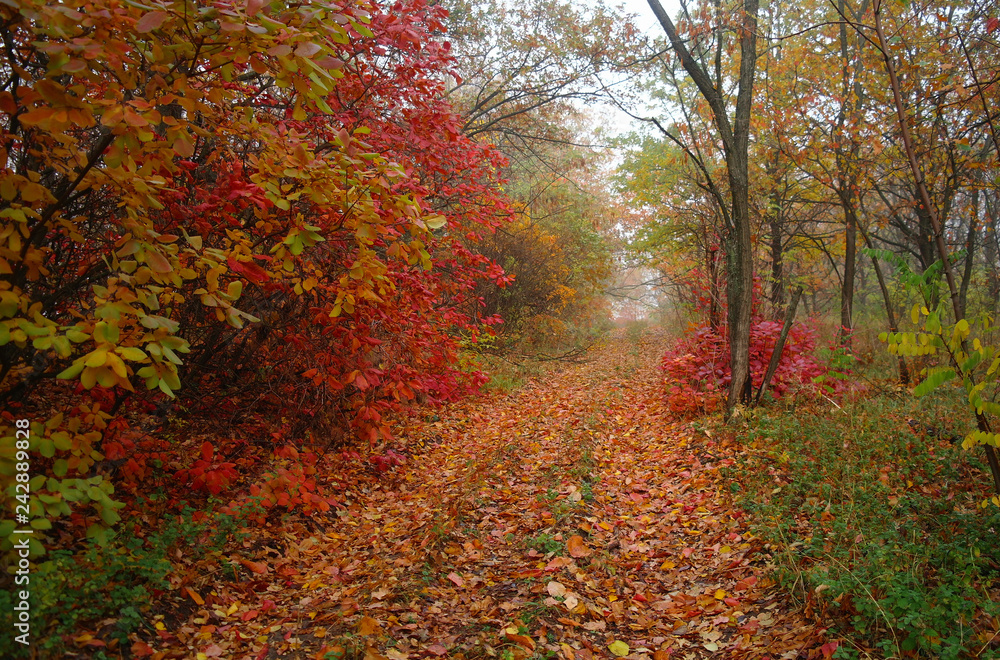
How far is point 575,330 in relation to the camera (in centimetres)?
1789

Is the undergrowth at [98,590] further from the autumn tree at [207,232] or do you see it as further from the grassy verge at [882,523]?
the grassy verge at [882,523]

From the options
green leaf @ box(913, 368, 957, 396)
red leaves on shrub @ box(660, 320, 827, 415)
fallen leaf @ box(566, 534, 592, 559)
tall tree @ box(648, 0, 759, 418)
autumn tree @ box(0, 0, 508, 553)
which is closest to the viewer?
autumn tree @ box(0, 0, 508, 553)

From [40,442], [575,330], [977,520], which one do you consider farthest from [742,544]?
[575,330]

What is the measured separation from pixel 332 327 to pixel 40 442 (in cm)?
282

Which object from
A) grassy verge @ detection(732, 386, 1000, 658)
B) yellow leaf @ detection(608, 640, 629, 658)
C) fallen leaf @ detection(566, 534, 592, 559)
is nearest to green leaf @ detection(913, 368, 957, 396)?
grassy verge @ detection(732, 386, 1000, 658)

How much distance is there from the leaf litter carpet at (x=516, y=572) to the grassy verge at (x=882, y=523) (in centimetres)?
24

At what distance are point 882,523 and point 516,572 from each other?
2557 millimetres

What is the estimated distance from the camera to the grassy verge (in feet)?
8.89

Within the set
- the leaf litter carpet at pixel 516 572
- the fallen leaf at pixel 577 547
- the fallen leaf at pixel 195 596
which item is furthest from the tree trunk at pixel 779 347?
the fallen leaf at pixel 195 596

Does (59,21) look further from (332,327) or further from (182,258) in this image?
(332,327)

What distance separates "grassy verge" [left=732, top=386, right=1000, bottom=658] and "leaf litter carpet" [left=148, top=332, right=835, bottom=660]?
24 centimetres

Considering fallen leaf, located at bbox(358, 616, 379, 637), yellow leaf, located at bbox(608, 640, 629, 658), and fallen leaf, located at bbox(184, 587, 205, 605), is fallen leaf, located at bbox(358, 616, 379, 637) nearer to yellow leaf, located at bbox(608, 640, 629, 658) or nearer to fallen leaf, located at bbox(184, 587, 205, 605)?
fallen leaf, located at bbox(184, 587, 205, 605)

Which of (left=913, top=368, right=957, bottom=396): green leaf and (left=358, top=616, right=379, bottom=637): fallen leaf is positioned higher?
(left=913, top=368, right=957, bottom=396): green leaf

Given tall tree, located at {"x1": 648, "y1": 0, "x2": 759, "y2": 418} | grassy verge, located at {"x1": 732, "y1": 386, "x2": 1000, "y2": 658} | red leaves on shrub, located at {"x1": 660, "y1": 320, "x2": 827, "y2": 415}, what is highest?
tall tree, located at {"x1": 648, "y1": 0, "x2": 759, "y2": 418}
